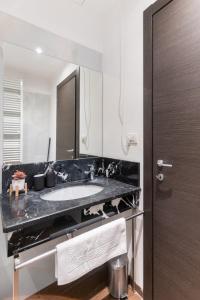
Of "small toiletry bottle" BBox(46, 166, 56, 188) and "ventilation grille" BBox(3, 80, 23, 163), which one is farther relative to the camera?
"small toiletry bottle" BBox(46, 166, 56, 188)

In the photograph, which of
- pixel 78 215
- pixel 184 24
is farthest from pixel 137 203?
pixel 184 24

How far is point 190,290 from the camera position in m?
1.04

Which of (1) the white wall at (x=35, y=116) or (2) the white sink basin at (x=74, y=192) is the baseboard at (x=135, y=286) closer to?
(2) the white sink basin at (x=74, y=192)

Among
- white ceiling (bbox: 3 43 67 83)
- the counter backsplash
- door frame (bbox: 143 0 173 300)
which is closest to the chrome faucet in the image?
the counter backsplash

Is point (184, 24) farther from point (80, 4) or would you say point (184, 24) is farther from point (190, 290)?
point (190, 290)

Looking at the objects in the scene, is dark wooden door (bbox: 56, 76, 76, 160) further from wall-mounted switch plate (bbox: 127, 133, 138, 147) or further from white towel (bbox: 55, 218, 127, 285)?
white towel (bbox: 55, 218, 127, 285)

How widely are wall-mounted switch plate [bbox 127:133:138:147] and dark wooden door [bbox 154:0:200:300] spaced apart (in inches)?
7.5

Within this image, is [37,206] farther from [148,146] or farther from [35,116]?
[148,146]

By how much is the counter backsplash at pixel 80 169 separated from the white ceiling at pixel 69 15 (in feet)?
3.34

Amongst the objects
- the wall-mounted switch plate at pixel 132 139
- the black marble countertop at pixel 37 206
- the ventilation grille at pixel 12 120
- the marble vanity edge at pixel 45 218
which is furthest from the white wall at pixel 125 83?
the ventilation grille at pixel 12 120

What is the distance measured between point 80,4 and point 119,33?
0.41 meters

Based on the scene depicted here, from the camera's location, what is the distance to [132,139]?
138 centimetres

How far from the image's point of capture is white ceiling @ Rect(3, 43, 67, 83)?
121cm

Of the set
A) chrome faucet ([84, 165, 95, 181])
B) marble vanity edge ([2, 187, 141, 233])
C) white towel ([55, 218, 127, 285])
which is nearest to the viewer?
marble vanity edge ([2, 187, 141, 233])
